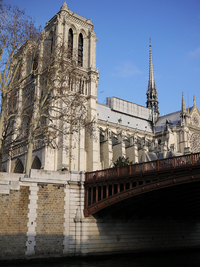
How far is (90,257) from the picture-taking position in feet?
79.6

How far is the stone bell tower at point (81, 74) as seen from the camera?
48219 mm

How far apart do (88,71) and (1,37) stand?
30582 millimetres

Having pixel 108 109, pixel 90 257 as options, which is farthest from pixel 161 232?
pixel 108 109

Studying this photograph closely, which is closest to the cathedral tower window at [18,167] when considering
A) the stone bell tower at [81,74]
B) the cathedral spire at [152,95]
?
the stone bell tower at [81,74]

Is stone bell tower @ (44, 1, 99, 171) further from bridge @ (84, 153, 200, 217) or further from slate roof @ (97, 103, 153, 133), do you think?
bridge @ (84, 153, 200, 217)

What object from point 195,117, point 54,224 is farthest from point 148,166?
point 195,117

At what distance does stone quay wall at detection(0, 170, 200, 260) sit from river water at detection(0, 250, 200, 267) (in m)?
0.85

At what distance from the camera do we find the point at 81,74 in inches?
2170

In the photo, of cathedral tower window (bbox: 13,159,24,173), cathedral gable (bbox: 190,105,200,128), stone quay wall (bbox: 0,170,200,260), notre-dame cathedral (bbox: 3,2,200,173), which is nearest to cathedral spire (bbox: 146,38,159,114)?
notre-dame cathedral (bbox: 3,2,200,173)

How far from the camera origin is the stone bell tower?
4822 cm

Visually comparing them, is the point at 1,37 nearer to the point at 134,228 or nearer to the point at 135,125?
the point at 134,228

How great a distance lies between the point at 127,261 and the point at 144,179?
21.2 feet

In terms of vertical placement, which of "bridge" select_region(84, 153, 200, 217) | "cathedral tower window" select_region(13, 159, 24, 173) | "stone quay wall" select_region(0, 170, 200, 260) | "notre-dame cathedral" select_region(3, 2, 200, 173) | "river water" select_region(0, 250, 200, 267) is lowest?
"river water" select_region(0, 250, 200, 267)

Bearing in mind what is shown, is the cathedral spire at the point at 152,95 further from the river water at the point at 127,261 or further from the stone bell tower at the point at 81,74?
the river water at the point at 127,261
